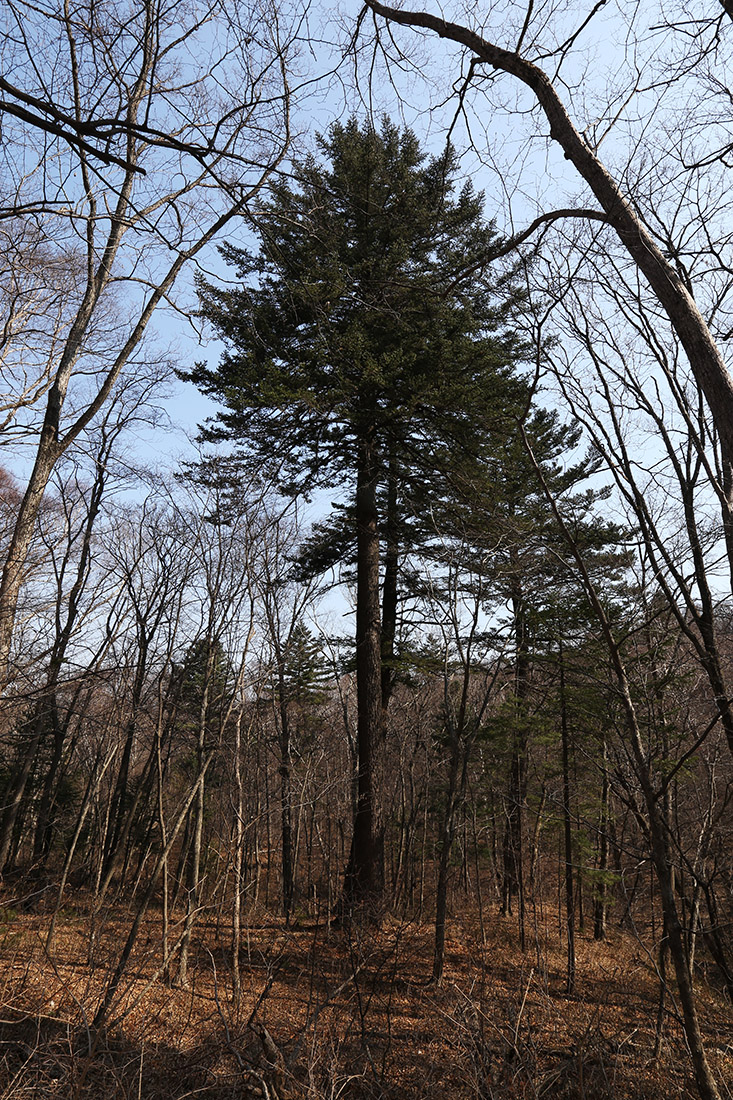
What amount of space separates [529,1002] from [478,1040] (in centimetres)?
515

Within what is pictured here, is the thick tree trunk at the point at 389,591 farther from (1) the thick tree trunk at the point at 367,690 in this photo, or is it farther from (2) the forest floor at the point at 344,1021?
(2) the forest floor at the point at 344,1021

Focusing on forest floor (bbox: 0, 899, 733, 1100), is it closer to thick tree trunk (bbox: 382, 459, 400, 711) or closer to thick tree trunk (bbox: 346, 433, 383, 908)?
thick tree trunk (bbox: 346, 433, 383, 908)

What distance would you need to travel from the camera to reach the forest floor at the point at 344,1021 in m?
4.46

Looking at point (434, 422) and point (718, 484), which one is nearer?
point (718, 484)

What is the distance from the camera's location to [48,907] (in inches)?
589

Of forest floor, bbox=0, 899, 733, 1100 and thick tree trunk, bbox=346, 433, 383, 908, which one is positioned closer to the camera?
forest floor, bbox=0, 899, 733, 1100

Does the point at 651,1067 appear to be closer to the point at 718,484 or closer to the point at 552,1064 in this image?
the point at 552,1064

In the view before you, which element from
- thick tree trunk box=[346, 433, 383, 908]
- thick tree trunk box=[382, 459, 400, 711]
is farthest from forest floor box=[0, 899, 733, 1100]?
thick tree trunk box=[382, 459, 400, 711]

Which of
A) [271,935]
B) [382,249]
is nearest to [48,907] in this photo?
[271,935]

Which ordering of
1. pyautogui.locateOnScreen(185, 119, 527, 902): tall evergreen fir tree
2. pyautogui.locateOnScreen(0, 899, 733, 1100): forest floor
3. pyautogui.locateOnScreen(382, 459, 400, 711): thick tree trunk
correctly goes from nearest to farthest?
pyautogui.locateOnScreen(0, 899, 733, 1100): forest floor
pyautogui.locateOnScreen(185, 119, 527, 902): tall evergreen fir tree
pyautogui.locateOnScreen(382, 459, 400, 711): thick tree trunk

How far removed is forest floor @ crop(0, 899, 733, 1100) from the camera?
14.6 ft

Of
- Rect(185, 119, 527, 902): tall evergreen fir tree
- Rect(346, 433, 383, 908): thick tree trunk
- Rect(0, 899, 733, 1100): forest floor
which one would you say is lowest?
Rect(0, 899, 733, 1100): forest floor

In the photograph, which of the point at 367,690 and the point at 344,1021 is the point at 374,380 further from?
the point at 344,1021

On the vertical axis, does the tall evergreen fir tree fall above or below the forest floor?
above
